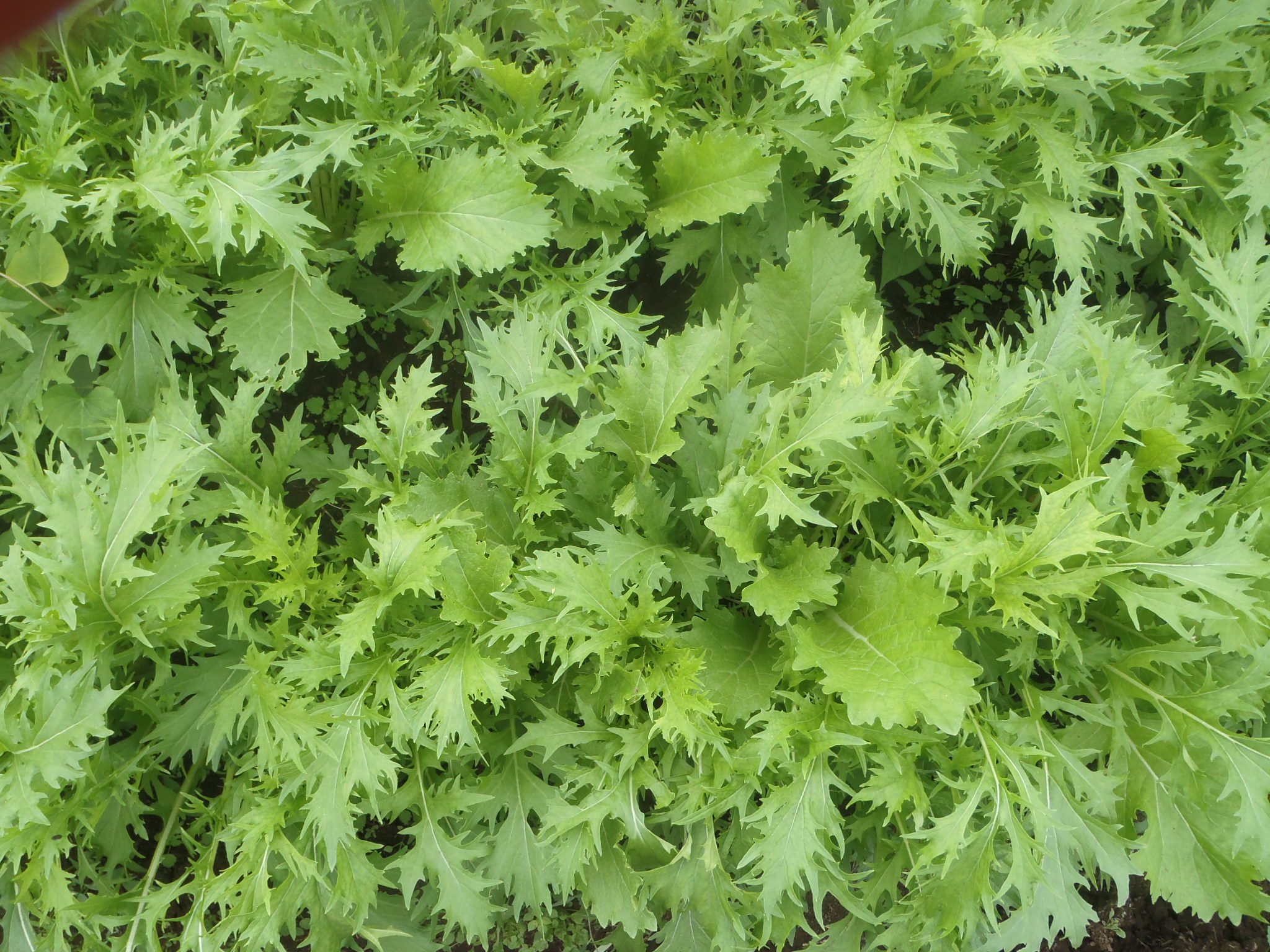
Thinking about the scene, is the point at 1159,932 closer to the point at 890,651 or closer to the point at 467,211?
the point at 890,651

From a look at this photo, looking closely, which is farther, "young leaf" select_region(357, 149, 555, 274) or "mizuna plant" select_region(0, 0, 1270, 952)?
"young leaf" select_region(357, 149, 555, 274)

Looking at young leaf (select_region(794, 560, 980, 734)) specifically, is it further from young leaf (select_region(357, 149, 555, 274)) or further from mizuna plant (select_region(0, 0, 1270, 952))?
young leaf (select_region(357, 149, 555, 274))

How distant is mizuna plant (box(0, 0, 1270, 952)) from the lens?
2027 millimetres

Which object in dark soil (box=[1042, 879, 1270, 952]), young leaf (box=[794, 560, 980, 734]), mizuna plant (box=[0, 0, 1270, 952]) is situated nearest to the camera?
young leaf (box=[794, 560, 980, 734])

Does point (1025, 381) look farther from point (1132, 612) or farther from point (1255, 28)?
point (1255, 28)

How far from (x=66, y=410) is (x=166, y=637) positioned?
0.67 meters

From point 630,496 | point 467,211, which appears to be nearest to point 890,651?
point 630,496

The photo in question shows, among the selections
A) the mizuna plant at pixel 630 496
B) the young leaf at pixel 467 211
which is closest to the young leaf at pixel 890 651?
the mizuna plant at pixel 630 496

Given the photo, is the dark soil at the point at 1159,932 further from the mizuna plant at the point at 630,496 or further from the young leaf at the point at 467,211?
the young leaf at the point at 467,211

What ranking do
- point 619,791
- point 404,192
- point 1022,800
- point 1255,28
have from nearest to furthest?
point 1022,800 < point 619,791 < point 404,192 < point 1255,28

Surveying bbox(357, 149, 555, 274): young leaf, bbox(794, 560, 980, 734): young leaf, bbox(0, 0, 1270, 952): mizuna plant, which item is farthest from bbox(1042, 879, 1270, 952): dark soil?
bbox(357, 149, 555, 274): young leaf

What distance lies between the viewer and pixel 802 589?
206 centimetres

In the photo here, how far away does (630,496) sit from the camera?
2.17m

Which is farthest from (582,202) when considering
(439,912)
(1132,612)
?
(439,912)
